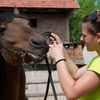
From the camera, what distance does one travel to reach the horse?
1.86m

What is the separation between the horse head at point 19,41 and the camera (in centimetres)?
184

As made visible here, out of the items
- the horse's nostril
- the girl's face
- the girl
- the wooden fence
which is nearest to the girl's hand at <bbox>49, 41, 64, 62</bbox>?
the girl

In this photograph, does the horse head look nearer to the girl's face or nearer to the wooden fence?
the girl's face

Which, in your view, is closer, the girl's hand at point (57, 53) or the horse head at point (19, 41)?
the girl's hand at point (57, 53)

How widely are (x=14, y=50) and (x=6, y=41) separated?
0.14 m

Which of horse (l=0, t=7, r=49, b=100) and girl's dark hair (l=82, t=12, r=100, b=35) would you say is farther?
horse (l=0, t=7, r=49, b=100)

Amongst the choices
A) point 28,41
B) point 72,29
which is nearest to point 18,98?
point 28,41

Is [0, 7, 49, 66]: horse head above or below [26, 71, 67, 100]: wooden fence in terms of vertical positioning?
above

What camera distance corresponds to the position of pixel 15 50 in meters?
1.98

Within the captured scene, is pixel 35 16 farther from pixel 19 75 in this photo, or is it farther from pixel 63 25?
pixel 19 75

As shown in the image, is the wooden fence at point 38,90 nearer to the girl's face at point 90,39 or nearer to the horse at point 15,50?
the horse at point 15,50

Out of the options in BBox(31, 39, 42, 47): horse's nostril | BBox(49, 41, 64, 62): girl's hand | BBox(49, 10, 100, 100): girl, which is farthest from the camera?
BBox(31, 39, 42, 47): horse's nostril

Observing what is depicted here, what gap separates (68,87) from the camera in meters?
1.21

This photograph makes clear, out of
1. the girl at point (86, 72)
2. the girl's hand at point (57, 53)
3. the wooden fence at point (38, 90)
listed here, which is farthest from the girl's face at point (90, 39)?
the wooden fence at point (38, 90)
